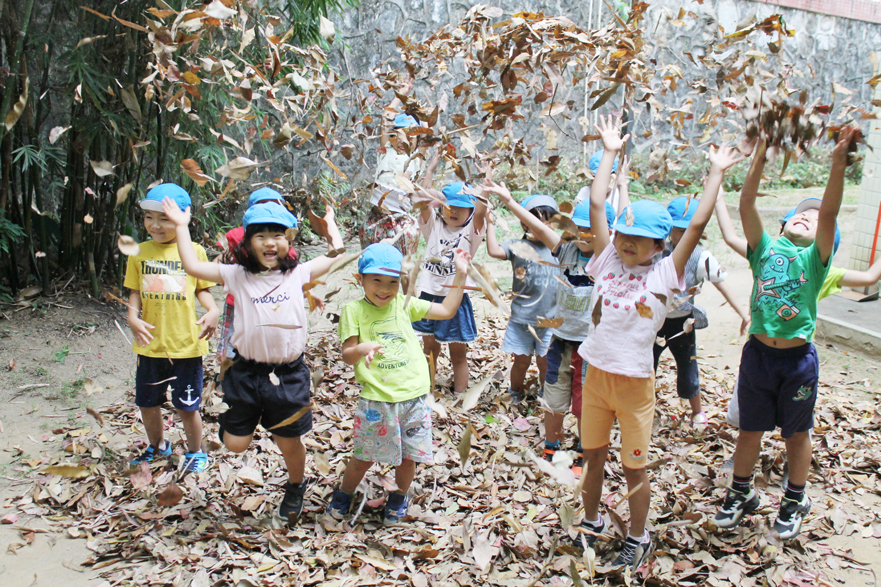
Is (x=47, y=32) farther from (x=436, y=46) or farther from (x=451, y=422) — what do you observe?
(x=451, y=422)

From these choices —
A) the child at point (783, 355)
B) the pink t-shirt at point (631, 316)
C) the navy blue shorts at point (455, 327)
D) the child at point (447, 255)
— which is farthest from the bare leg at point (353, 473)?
the child at point (783, 355)

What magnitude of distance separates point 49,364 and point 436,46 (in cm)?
310

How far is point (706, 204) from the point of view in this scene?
2182mm

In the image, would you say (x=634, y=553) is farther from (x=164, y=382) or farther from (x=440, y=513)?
(x=164, y=382)

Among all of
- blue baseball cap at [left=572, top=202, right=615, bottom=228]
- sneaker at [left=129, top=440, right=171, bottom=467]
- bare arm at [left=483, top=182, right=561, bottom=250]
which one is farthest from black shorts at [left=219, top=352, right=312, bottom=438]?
blue baseball cap at [left=572, top=202, right=615, bottom=228]

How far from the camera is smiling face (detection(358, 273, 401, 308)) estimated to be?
101 inches

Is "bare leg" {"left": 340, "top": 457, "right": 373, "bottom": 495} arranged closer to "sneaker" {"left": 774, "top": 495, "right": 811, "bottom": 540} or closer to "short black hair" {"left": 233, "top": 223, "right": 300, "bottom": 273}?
"short black hair" {"left": 233, "top": 223, "right": 300, "bottom": 273}

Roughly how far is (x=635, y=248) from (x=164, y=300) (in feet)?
6.74

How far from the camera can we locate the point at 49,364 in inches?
160

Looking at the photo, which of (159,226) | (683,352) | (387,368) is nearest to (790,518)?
(683,352)

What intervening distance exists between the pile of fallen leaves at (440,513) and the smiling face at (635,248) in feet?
2.51

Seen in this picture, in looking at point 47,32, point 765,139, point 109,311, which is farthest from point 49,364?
point 765,139

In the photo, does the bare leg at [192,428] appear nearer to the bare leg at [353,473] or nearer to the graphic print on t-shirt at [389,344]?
the bare leg at [353,473]

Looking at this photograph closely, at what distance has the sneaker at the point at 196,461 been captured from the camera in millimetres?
3064
